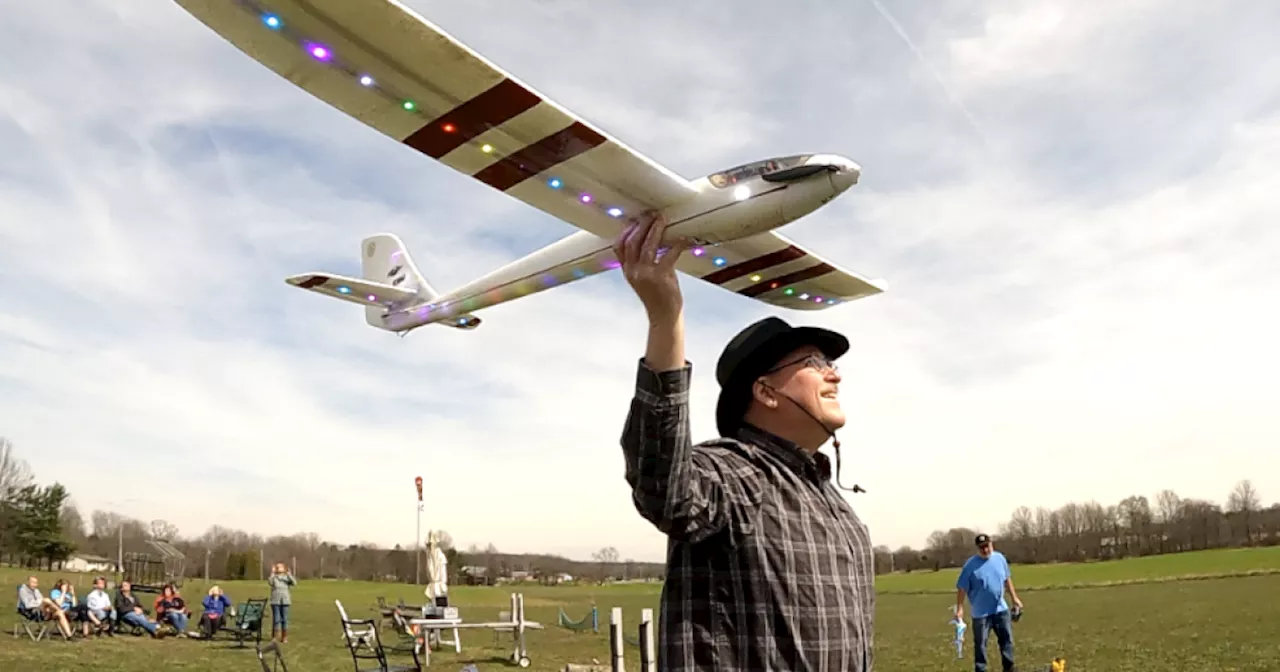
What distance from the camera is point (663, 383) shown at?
5.47ft

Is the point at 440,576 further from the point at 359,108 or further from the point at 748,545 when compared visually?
the point at 748,545

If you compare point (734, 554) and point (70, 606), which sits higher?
point (734, 554)

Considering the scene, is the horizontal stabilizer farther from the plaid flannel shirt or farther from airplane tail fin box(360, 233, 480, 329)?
the plaid flannel shirt

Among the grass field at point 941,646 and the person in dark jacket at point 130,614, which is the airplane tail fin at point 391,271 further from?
the person in dark jacket at point 130,614

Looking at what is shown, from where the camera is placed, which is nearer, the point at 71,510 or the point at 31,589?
the point at 31,589

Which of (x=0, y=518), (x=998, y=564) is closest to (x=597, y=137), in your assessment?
(x=998, y=564)

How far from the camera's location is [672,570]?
1.90 meters

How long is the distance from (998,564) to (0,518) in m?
66.7

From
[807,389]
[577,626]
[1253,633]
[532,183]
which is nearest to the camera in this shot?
[807,389]

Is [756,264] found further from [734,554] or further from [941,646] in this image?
[941,646]

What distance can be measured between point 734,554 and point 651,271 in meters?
0.64

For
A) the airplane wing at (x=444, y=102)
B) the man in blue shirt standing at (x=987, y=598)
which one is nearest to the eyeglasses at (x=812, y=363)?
the airplane wing at (x=444, y=102)

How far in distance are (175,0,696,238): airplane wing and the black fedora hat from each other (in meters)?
2.68

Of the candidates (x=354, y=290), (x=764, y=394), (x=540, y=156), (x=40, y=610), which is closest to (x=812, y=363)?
(x=764, y=394)
